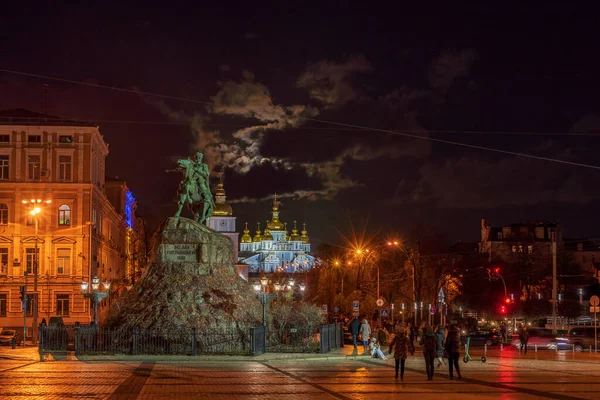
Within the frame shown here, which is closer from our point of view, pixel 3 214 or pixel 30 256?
pixel 30 256

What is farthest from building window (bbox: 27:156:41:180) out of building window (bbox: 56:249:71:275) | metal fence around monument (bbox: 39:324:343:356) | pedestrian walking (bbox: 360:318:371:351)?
pedestrian walking (bbox: 360:318:371:351)

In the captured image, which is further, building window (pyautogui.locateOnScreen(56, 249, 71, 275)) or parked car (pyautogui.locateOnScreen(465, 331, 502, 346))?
building window (pyautogui.locateOnScreen(56, 249, 71, 275))

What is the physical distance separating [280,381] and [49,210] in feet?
148

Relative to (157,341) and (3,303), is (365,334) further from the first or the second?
(3,303)

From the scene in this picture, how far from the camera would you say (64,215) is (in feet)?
217

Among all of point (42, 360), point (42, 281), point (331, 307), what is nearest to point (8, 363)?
point (42, 360)

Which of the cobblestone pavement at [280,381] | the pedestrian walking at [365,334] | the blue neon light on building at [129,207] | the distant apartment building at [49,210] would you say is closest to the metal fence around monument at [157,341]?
the cobblestone pavement at [280,381]

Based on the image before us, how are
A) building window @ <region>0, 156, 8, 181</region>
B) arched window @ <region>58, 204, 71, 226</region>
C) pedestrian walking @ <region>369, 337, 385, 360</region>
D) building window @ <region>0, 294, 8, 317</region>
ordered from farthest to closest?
arched window @ <region>58, 204, 71, 226</region> < building window @ <region>0, 156, 8, 181</region> < building window @ <region>0, 294, 8, 317</region> < pedestrian walking @ <region>369, 337, 385, 360</region>

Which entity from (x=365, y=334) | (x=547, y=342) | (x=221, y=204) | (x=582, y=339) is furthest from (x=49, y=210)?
(x=221, y=204)

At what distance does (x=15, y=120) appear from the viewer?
66.0 m

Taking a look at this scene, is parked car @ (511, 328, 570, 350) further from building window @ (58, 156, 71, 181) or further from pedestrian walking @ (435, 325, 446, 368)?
building window @ (58, 156, 71, 181)

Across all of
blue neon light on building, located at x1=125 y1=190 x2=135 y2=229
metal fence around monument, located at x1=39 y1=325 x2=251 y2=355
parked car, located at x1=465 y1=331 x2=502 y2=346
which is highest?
blue neon light on building, located at x1=125 y1=190 x2=135 y2=229

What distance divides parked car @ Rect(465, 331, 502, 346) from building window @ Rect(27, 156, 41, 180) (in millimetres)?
32561

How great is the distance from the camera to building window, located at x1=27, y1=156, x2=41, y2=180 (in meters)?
65.7
